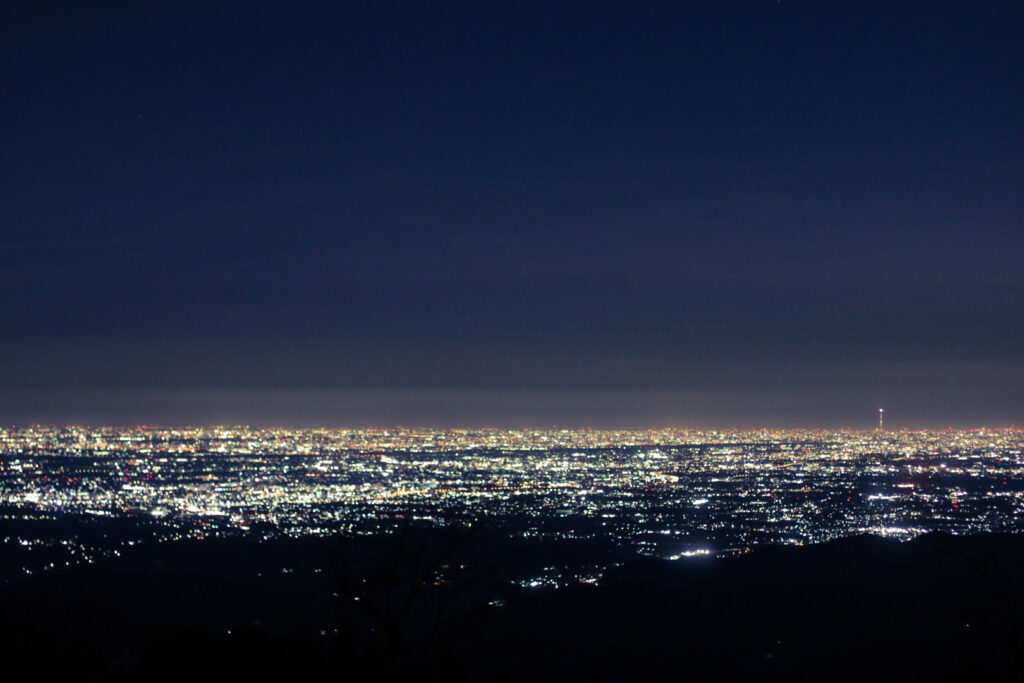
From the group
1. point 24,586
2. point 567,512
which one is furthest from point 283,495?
point 24,586

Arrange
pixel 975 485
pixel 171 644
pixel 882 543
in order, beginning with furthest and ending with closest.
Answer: pixel 975 485 < pixel 882 543 < pixel 171 644

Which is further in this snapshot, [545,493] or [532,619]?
[545,493]

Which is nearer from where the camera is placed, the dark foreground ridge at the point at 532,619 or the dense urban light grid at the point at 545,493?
the dark foreground ridge at the point at 532,619

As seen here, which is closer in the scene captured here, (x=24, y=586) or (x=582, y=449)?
(x=24, y=586)

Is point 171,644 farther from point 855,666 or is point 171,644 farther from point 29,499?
point 29,499

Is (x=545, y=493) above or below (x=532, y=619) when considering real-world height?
below
